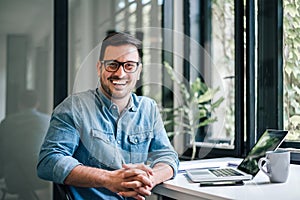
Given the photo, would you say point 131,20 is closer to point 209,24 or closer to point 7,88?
point 209,24

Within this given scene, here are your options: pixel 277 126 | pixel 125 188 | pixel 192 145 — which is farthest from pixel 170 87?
pixel 125 188

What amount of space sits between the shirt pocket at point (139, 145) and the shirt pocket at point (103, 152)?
0.06 meters

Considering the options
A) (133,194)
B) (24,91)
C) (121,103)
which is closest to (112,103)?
(121,103)

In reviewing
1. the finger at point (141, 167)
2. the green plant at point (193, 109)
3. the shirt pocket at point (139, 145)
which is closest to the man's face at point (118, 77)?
the shirt pocket at point (139, 145)

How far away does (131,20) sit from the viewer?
7.19 ft

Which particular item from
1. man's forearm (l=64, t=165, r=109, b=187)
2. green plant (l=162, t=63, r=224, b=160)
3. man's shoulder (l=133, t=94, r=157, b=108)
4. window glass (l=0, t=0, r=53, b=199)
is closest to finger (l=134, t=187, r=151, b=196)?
man's forearm (l=64, t=165, r=109, b=187)

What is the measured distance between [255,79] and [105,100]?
0.78 m

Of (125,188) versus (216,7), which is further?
(216,7)

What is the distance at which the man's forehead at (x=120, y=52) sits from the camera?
1.56 metres

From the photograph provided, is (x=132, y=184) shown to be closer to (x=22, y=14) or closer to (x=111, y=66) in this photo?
(x=111, y=66)

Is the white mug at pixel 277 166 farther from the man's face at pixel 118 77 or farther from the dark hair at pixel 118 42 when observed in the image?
the dark hair at pixel 118 42

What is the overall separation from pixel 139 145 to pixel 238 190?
0.46m

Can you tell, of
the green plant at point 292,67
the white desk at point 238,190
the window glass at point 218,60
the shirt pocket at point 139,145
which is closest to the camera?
the white desk at point 238,190

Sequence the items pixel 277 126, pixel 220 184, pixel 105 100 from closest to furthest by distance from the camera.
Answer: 1. pixel 220 184
2. pixel 105 100
3. pixel 277 126
